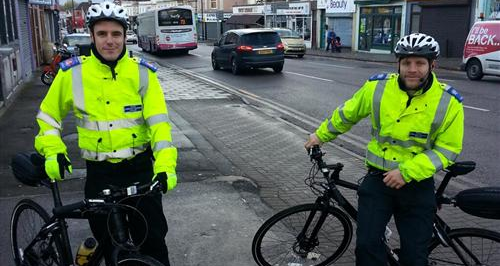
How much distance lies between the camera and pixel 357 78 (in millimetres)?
18219

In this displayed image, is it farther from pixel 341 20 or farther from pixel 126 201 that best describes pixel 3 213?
pixel 341 20

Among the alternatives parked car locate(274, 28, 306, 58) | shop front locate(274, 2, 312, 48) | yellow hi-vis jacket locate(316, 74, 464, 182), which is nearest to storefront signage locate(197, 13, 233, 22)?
shop front locate(274, 2, 312, 48)

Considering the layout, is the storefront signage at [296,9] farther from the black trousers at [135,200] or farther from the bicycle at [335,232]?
the black trousers at [135,200]

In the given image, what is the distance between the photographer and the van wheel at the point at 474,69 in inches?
681

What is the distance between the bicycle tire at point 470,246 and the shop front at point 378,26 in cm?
2984

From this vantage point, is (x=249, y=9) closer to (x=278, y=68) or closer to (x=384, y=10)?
(x=384, y=10)

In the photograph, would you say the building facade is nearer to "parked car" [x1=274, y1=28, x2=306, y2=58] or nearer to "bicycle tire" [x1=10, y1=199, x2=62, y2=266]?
"bicycle tire" [x1=10, y1=199, x2=62, y2=266]

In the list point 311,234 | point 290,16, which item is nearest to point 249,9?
point 290,16

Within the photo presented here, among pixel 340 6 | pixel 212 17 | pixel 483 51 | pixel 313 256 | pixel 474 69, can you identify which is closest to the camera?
pixel 313 256

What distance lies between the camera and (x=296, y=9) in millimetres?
44000

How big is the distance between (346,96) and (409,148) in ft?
35.2

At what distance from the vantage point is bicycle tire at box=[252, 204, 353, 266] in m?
3.59

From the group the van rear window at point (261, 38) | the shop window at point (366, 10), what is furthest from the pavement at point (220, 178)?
the shop window at point (366, 10)

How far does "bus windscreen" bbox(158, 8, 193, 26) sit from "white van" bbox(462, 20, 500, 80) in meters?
19.0
